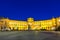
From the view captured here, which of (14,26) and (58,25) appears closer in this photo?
(58,25)

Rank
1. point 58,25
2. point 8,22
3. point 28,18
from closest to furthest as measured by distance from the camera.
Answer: point 58,25
point 8,22
point 28,18

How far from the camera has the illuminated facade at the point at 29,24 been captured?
51.3 metres

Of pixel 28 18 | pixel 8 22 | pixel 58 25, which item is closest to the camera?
pixel 58 25

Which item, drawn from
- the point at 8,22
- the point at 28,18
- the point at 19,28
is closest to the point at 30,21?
the point at 28,18

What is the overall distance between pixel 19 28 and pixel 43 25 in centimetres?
962

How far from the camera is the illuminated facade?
51.3m

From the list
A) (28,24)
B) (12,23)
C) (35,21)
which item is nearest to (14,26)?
(12,23)

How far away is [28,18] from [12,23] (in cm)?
764

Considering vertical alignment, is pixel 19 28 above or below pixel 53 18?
below

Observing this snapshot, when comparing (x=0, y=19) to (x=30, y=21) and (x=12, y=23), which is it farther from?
(x=30, y=21)

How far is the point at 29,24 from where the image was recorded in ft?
177

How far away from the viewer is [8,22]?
52.8m

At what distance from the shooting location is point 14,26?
173 ft

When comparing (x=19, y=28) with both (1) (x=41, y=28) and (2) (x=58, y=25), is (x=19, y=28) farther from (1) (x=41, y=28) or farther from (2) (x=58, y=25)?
(2) (x=58, y=25)
